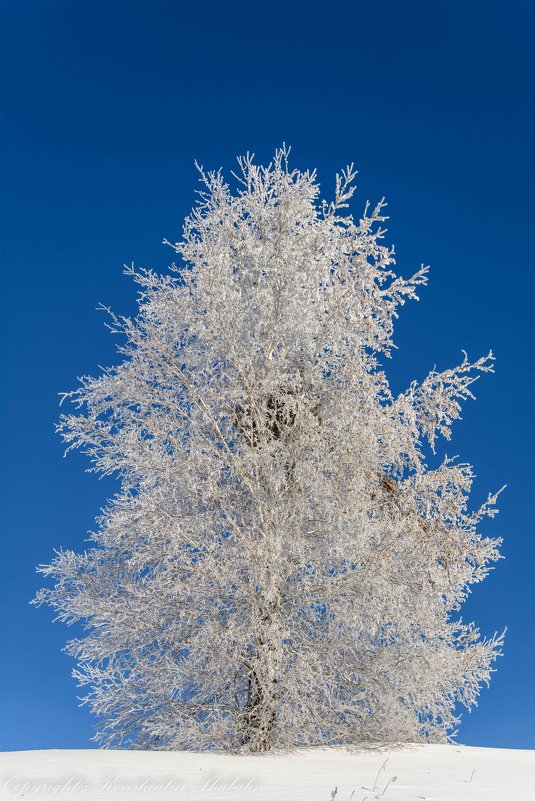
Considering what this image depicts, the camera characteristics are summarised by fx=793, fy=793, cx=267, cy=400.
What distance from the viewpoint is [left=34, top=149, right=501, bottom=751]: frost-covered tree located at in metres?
9.13

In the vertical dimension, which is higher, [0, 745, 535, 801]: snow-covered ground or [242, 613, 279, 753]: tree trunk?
[242, 613, 279, 753]: tree trunk

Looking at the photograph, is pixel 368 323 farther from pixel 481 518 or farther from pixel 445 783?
pixel 445 783

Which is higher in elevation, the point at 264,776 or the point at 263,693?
the point at 263,693

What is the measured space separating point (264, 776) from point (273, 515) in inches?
137

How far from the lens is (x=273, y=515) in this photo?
9.49 m

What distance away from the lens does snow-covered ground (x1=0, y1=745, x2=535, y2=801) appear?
545 centimetres

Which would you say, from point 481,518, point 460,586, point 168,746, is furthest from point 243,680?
point 481,518

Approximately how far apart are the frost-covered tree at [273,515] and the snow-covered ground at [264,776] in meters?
0.96

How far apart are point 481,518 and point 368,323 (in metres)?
2.95

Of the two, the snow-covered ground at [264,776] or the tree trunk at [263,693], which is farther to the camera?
the tree trunk at [263,693]

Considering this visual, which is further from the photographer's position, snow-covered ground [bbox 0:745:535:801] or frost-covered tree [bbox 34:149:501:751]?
frost-covered tree [bbox 34:149:501:751]

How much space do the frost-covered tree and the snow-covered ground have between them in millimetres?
955

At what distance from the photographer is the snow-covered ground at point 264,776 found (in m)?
5.45

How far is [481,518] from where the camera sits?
10.4m
